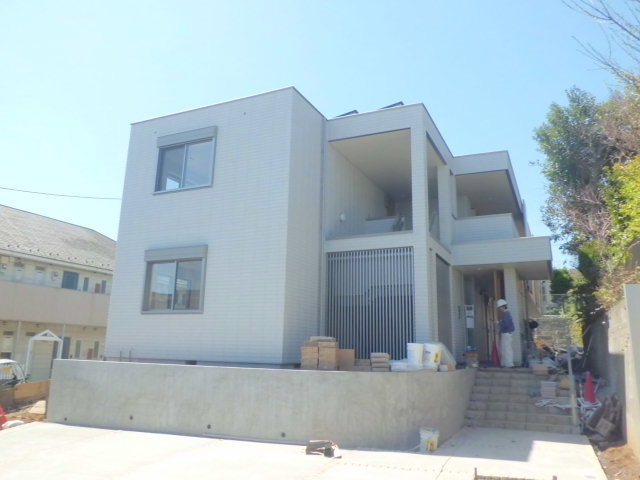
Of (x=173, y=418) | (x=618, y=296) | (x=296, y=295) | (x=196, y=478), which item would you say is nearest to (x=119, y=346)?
(x=173, y=418)

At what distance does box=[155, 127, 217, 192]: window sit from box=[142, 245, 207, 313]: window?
169cm

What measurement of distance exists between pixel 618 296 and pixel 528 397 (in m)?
2.82

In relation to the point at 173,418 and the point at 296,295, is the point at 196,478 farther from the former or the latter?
the point at 296,295

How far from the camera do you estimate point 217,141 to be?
11.6m

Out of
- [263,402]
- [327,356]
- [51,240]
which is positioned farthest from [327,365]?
[51,240]

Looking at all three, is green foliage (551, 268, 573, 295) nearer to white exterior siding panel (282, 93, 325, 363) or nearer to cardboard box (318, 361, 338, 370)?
white exterior siding panel (282, 93, 325, 363)

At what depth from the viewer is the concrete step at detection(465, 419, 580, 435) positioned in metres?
8.93

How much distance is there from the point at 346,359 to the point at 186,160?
632cm

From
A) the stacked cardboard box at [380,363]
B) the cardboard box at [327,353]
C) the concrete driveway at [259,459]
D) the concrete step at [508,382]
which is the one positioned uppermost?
the cardboard box at [327,353]

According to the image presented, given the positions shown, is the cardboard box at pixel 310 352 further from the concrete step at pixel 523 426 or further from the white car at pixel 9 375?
the white car at pixel 9 375

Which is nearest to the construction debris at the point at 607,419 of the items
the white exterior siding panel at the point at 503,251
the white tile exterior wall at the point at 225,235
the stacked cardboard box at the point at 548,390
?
the stacked cardboard box at the point at 548,390

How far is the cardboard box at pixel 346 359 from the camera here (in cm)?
928

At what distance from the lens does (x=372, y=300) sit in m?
11.2

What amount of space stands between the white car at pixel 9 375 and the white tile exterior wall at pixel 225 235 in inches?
251
